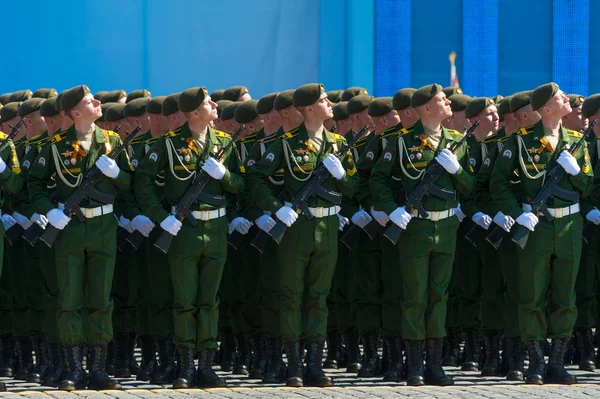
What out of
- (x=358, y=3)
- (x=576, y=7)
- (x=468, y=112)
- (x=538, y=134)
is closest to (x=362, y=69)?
(x=358, y=3)

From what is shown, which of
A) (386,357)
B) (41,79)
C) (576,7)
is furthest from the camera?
(576,7)

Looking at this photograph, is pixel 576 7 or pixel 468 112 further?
pixel 576 7

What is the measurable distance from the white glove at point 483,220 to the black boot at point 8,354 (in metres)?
3.73

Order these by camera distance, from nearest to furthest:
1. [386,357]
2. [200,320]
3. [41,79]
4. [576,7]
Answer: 1. [200,320]
2. [386,357]
3. [41,79]
4. [576,7]

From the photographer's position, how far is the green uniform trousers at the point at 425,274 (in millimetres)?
11797

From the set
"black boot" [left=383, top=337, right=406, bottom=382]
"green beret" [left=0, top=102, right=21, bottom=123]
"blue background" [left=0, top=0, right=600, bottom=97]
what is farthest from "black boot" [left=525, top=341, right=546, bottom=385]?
"blue background" [left=0, top=0, right=600, bottom=97]

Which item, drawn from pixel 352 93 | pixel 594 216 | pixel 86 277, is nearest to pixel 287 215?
pixel 86 277

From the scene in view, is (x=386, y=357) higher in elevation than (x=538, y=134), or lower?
lower

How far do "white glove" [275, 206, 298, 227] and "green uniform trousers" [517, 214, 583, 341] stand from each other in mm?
1633

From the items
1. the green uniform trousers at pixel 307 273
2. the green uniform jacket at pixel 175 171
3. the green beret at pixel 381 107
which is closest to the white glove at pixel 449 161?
the green uniform trousers at pixel 307 273

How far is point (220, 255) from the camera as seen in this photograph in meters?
11.7

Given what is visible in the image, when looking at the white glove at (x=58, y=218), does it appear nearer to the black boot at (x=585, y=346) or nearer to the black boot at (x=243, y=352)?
the black boot at (x=243, y=352)

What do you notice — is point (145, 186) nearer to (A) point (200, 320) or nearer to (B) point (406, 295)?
(A) point (200, 320)

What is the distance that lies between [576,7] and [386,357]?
11.9 m
